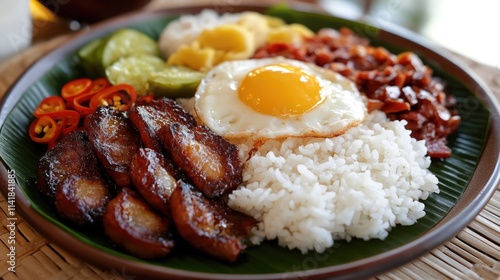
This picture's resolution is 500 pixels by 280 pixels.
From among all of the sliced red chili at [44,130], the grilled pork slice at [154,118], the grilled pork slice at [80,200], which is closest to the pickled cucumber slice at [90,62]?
the sliced red chili at [44,130]

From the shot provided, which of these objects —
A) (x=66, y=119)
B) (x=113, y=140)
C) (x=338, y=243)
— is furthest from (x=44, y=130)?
(x=338, y=243)

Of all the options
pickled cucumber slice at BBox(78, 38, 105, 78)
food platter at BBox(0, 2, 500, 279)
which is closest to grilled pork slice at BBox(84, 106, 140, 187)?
food platter at BBox(0, 2, 500, 279)

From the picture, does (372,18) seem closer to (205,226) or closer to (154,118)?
(154,118)

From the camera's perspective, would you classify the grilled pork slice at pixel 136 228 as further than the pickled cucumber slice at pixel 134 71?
No

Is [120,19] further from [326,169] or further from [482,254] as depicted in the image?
[482,254]

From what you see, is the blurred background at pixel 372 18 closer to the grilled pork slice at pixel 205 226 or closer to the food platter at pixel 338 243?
the food platter at pixel 338 243

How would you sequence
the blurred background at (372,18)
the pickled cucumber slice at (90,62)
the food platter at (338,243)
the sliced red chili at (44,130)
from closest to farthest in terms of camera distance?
the food platter at (338,243), the sliced red chili at (44,130), the pickled cucumber slice at (90,62), the blurred background at (372,18)

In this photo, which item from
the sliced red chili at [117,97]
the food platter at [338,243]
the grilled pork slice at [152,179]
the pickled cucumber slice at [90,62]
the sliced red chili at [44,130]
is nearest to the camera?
the food platter at [338,243]

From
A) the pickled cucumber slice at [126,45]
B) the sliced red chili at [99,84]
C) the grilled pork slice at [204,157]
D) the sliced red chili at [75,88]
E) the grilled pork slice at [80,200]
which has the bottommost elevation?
the sliced red chili at [75,88]
